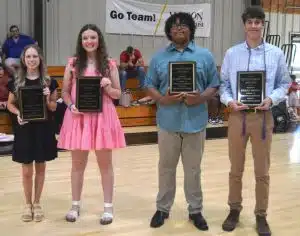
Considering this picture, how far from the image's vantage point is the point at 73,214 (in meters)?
3.35

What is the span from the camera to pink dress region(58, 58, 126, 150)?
3125mm

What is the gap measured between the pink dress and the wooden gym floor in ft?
1.97

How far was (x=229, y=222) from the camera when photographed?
3.20 m

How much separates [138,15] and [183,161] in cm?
687

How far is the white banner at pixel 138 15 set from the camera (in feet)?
30.7

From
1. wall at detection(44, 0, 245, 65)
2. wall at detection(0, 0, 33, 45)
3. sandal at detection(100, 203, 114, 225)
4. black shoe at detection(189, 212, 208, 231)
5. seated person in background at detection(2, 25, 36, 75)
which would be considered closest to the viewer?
black shoe at detection(189, 212, 208, 231)

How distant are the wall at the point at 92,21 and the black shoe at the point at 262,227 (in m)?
6.57

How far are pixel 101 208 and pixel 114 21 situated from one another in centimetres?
635

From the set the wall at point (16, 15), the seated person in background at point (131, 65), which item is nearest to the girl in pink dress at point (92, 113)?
the seated person in background at point (131, 65)

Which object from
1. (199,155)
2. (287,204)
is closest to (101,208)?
(199,155)

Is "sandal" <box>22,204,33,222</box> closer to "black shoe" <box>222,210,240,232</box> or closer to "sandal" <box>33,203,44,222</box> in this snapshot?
"sandal" <box>33,203,44,222</box>

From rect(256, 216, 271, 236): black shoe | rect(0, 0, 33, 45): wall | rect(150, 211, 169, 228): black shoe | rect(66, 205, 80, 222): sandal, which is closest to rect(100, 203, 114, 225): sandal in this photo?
rect(66, 205, 80, 222): sandal

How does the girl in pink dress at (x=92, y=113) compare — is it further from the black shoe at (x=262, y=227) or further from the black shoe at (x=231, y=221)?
the black shoe at (x=262, y=227)

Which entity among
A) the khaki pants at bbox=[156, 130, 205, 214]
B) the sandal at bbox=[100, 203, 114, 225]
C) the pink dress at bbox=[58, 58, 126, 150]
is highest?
the pink dress at bbox=[58, 58, 126, 150]
